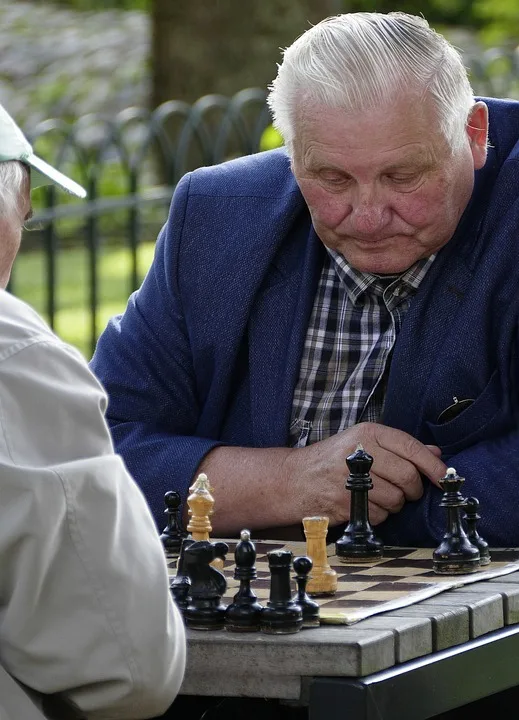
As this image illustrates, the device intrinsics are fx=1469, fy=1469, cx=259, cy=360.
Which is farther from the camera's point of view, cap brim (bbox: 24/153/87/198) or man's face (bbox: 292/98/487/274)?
man's face (bbox: 292/98/487/274)

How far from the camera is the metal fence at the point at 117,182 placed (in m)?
6.43

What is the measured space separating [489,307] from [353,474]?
0.58 metres

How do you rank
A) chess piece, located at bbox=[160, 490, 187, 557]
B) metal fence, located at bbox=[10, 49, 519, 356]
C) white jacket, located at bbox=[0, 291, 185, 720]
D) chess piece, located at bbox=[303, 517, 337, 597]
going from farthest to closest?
metal fence, located at bbox=[10, 49, 519, 356]
chess piece, located at bbox=[160, 490, 187, 557]
chess piece, located at bbox=[303, 517, 337, 597]
white jacket, located at bbox=[0, 291, 185, 720]

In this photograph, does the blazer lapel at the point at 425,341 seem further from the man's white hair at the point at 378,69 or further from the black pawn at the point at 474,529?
the black pawn at the point at 474,529

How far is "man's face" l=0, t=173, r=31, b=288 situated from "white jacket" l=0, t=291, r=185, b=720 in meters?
0.37

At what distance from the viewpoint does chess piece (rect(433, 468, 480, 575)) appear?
2.71 m

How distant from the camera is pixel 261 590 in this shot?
257cm

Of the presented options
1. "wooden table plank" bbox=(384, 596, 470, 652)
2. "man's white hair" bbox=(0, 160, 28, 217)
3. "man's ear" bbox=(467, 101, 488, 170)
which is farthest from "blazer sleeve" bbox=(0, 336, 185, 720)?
"man's ear" bbox=(467, 101, 488, 170)

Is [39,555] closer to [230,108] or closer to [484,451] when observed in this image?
[484,451]

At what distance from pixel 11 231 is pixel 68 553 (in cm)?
65

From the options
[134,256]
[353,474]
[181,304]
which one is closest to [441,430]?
[353,474]

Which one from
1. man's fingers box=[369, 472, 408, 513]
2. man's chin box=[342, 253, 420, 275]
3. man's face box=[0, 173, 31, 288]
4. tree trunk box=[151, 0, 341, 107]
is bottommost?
man's fingers box=[369, 472, 408, 513]

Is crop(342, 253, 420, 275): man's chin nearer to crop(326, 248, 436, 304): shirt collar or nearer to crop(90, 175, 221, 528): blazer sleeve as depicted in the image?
crop(326, 248, 436, 304): shirt collar

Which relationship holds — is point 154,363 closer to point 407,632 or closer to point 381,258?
point 381,258
